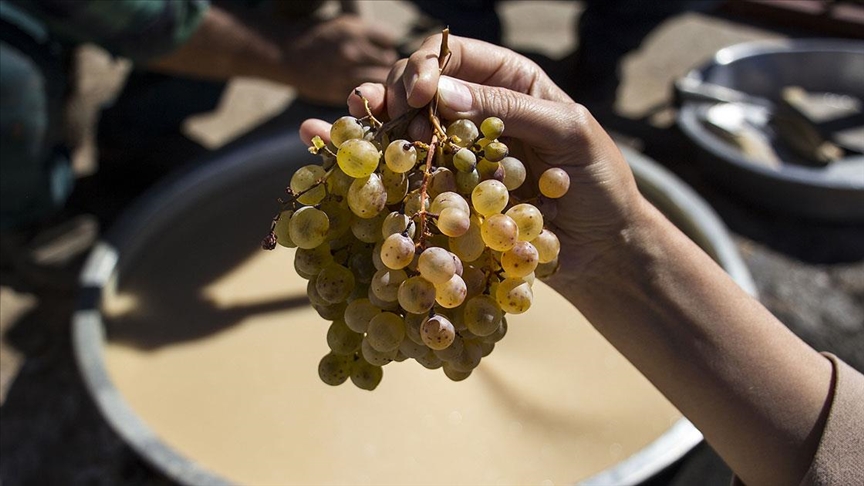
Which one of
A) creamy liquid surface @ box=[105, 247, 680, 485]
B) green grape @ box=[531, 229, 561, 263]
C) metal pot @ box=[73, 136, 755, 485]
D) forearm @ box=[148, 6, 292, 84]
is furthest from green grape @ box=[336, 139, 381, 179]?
forearm @ box=[148, 6, 292, 84]

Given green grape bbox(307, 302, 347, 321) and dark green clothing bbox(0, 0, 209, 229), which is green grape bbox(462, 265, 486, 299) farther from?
dark green clothing bbox(0, 0, 209, 229)

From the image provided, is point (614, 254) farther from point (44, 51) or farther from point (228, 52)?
point (44, 51)

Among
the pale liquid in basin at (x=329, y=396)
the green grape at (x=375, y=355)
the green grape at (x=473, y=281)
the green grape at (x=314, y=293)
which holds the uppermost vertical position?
the green grape at (x=473, y=281)

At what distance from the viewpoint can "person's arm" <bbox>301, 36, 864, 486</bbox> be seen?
3.16 feet

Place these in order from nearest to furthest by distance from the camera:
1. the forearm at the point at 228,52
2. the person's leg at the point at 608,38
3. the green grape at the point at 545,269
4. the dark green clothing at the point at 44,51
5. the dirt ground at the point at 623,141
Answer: the green grape at the point at 545,269
the dark green clothing at the point at 44,51
the dirt ground at the point at 623,141
the forearm at the point at 228,52
the person's leg at the point at 608,38

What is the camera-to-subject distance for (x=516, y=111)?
90 centimetres

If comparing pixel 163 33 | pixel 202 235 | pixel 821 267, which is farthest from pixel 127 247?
pixel 821 267

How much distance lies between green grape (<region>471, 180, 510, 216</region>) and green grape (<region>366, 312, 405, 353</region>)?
140mm

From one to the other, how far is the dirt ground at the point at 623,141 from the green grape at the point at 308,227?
0.76 metres

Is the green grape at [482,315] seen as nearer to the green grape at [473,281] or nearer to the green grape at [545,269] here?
the green grape at [473,281]

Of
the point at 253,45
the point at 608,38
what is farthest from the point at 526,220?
the point at 608,38

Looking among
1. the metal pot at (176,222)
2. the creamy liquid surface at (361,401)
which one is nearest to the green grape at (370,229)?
the metal pot at (176,222)

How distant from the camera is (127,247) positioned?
1.63 meters

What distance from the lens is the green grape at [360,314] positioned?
0.78 m
